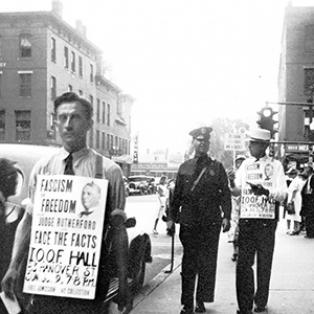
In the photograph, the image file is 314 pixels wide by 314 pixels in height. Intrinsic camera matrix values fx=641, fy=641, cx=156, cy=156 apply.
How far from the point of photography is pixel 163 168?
351 ft

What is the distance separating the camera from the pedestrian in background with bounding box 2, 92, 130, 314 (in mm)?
3268

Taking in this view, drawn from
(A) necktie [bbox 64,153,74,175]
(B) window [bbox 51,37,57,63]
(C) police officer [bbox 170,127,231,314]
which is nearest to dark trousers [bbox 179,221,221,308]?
(C) police officer [bbox 170,127,231,314]

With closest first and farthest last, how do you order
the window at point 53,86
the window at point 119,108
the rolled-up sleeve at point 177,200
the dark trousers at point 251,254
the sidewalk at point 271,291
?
the dark trousers at point 251,254 → the rolled-up sleeve at point 177,200 → the sidewalk at point 271,291 → the window at point 53,86 → the window at point 119,108

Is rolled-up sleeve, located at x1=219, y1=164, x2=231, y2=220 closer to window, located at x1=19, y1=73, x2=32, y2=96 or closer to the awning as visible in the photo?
window, located at x1=19, y1=73, x2=32, y2=96

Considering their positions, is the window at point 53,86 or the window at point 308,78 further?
the window at point 53,86

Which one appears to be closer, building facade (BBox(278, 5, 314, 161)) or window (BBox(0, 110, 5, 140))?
building facade (BBox(278, 5, 314, 161))

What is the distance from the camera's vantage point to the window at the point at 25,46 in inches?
1752

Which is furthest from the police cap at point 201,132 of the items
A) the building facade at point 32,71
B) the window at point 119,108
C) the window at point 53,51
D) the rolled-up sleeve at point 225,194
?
the window at point 119,108

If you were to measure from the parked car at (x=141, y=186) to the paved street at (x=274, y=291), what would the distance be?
41182 mm

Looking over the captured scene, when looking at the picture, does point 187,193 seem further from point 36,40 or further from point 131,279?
point 36,40

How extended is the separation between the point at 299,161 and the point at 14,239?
42266mm

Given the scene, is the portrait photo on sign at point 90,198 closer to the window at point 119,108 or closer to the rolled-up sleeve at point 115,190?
the rolled-up sleeve at point 115,190

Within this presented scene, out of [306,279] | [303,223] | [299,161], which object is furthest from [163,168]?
Answer: [306,279]

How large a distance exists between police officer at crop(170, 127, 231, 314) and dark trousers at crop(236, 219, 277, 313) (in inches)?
10.3
